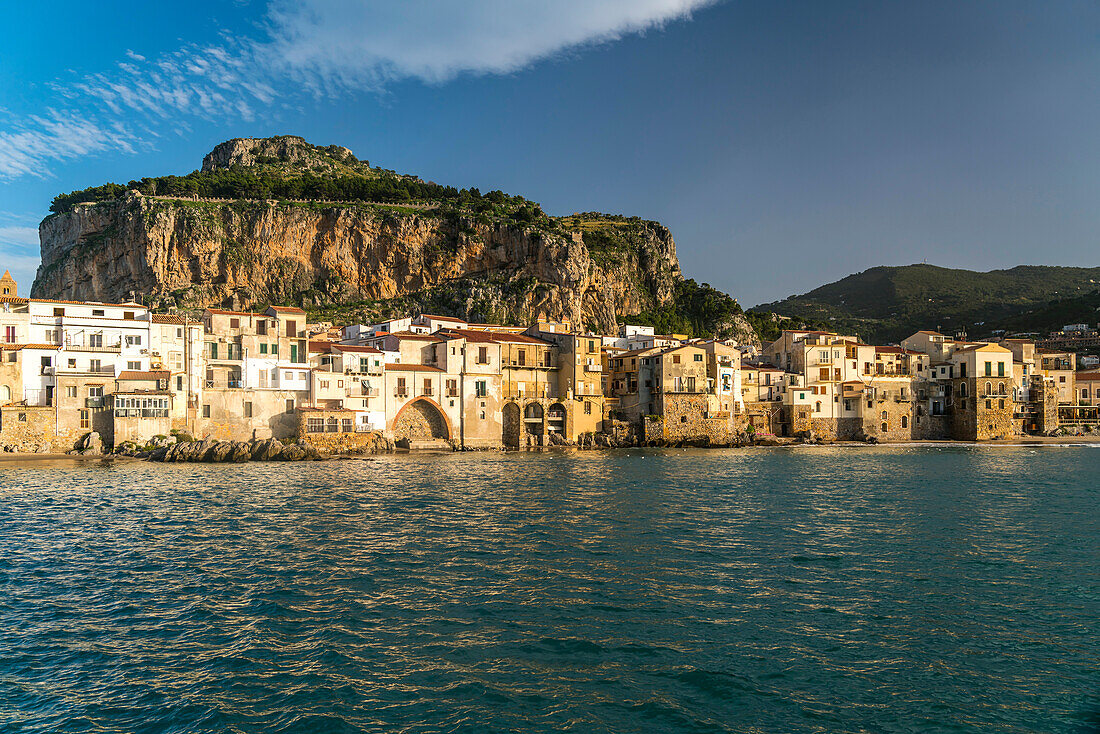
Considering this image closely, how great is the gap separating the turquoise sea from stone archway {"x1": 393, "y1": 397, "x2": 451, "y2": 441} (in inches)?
1096

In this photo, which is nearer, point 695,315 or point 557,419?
point 557,419

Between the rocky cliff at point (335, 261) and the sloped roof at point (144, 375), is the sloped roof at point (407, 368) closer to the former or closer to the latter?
the sloped roof at point (144, 375)

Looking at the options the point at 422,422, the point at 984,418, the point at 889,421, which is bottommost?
the point at 889,421

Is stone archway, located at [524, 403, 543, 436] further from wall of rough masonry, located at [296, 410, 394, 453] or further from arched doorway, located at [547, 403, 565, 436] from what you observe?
wall of rough masonry, located at [296, 410, 394, 453]

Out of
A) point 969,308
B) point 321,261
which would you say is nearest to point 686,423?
point 321,261

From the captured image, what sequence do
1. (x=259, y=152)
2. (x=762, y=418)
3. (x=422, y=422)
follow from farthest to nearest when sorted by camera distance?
1. (x=259, y=152)
2. (x=762, y=418)
3. (x=422, y=422)

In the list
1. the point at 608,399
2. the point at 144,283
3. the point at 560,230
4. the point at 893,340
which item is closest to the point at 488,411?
the point at 608,399

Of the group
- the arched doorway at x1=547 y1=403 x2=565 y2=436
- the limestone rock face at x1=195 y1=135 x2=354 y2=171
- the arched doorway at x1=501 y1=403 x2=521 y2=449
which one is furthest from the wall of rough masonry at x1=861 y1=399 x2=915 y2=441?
the limestone rock face at x1=195 y1=135 x2=354 y2=171

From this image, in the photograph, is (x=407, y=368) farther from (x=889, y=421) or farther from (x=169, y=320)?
(x=889, y=421)

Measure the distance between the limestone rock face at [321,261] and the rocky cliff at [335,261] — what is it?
20cm

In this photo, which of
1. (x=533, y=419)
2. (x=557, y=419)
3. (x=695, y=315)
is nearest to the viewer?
(x=533, y=419)

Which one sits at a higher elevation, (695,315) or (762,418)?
(695,315)

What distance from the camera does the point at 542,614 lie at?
52.1 feet

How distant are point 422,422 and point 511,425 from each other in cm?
832
